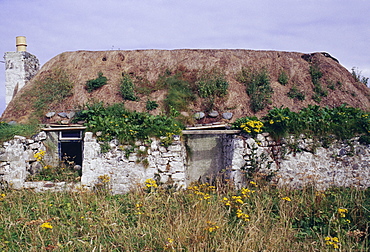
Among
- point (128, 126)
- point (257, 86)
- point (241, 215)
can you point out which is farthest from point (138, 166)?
point (257, 86)

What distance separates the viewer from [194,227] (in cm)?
→ 481

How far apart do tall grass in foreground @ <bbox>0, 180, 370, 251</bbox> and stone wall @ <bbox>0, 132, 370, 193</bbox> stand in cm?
143

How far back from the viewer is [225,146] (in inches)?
386

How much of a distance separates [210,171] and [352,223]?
A: 4888 mm

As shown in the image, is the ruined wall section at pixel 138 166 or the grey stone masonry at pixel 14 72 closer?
the ruined wall section at pixel 138 166

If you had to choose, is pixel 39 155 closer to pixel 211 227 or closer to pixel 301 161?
pixel 211 227

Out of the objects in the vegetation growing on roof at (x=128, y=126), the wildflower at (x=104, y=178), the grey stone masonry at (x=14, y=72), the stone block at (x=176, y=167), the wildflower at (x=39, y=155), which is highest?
the grey stone masonry at (x=14, y=72)

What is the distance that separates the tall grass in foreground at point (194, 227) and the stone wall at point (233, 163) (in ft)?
4.68

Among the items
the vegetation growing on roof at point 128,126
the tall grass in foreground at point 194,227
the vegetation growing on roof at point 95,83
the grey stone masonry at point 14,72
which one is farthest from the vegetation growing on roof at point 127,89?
the tall grass in foreground at point 194,227

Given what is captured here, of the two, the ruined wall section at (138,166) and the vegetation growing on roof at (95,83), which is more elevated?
the vegetation growing on roof at (95,83)

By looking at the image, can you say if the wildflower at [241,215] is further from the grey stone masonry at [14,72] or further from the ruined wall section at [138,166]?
the grey stone masonry at [14,72]

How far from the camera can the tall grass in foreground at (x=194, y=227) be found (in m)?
4.62

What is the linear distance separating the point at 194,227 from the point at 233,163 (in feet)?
13.7

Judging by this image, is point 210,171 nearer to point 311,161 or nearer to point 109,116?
point 311,161
